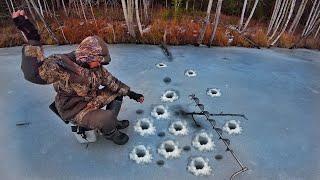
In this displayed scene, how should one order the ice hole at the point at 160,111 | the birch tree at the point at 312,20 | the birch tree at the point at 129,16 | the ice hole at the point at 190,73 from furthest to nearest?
the birch tree at the point at 312,20, the birch tree at the point at 129,16, the ice hole at the point at 190,73, the ice hole at the point at 160,111

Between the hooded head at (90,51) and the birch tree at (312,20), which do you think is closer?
the hooded head at (90,51)

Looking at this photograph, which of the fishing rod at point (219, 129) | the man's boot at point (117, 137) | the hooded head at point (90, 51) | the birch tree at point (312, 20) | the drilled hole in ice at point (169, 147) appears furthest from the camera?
the birch tree at point (312, 20)

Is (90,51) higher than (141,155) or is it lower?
higher

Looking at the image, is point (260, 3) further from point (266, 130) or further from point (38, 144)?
point (38, 144)

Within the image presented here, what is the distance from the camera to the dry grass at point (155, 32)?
5836 millimetres

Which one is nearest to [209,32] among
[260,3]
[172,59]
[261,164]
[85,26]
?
[172,59]

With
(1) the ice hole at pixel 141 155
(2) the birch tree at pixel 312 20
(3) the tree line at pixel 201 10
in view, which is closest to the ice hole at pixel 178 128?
(1) the ice hole at pixel 141 155

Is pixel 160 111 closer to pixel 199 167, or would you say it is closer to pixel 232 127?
pixel 232 127

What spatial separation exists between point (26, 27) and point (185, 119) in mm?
1747

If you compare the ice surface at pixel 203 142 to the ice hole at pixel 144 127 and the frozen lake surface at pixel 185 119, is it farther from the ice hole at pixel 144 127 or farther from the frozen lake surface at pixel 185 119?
the ice hole at pixel 144 127

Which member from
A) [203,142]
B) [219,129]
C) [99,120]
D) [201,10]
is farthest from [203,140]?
[201,10]

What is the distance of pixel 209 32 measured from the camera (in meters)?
5.95

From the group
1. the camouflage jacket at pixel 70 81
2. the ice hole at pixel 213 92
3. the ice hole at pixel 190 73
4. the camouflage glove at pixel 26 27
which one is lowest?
the ice hole at pixel 213 92

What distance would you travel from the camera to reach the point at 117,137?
340 centimetres
